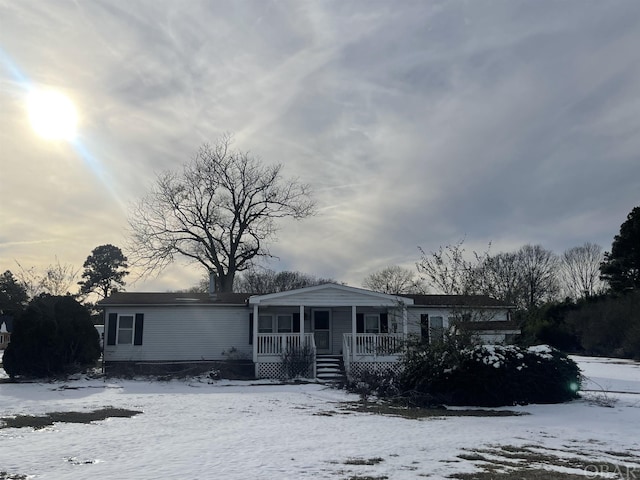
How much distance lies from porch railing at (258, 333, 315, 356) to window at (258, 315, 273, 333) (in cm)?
189

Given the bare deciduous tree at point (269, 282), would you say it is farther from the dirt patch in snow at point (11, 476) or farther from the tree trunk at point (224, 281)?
the dirt patch in snow at point (11, 476)

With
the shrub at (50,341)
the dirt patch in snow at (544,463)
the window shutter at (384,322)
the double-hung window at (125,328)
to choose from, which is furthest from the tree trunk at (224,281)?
the dirt patch in snow at (544,463)

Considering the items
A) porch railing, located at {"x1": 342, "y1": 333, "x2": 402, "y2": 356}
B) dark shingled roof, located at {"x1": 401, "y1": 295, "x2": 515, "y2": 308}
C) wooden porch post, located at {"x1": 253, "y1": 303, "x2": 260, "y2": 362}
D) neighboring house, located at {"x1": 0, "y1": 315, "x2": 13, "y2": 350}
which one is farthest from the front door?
neighboring house, located at {"x1": 0, "y1": 315, "x2": 13, "y2": 350}

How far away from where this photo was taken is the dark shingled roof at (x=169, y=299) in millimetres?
23203

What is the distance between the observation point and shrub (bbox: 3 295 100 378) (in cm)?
2025

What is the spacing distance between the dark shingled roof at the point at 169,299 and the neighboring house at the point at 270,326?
0.04m

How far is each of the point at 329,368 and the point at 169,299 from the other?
7.81 metres

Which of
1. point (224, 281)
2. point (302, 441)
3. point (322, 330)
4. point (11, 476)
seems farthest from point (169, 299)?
point (11, 476)

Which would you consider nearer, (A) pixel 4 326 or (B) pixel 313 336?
(B) pixel 313 336

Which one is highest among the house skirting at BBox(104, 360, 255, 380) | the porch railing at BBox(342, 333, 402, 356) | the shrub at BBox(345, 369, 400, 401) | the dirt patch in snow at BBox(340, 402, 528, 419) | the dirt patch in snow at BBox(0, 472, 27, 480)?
the porch railing at BBox(342, 333, 402, 356)

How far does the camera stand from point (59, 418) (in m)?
11.7

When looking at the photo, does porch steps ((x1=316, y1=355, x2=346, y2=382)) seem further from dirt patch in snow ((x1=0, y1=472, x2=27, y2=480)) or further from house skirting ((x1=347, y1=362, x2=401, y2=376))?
dirt patch in snow ((x1=0, y1=472, x2=27, y2=480))

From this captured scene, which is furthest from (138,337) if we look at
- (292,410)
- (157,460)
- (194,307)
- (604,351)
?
(604,351)

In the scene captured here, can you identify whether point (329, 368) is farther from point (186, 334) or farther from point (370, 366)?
point (186, 334)
